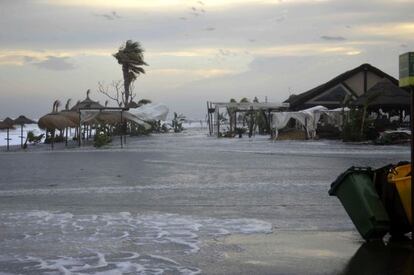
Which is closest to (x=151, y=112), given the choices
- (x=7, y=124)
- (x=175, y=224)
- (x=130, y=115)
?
(x=130, y=115)

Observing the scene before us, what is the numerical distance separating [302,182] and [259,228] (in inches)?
252

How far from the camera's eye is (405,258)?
730 cm

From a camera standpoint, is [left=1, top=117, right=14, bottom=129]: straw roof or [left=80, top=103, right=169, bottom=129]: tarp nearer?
[left=80, top=103, right=169, bottom=129]: tarp

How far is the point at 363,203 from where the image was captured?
8.24 meters

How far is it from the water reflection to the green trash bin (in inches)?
8.3

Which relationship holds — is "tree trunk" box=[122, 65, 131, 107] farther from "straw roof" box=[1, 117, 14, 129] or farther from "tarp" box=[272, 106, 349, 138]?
"tarp" box=[272, 106, 349, 138]

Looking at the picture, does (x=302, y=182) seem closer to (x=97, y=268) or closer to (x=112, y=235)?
(x=112, y=235)

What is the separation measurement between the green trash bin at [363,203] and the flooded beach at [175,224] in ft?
0.94

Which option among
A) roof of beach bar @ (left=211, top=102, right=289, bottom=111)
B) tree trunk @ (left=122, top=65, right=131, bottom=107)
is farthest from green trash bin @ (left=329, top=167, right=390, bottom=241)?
tree trunk @ (left=122, top=65, right=131, bottom=107)

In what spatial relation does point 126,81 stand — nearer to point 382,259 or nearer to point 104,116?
point 104,116

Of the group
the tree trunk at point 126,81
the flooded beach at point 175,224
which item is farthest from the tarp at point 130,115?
the flooded beach at point 175,224

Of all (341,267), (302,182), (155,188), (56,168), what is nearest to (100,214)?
(155,188)

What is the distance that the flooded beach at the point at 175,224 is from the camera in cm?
720

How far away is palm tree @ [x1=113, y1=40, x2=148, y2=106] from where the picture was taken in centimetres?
6538
